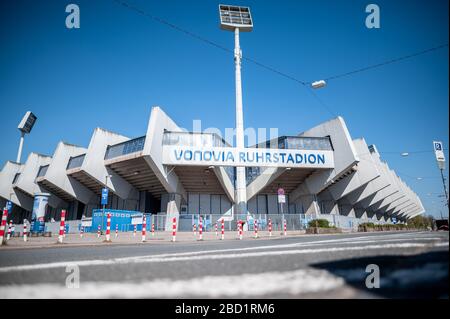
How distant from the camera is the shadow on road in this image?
1.77 meters

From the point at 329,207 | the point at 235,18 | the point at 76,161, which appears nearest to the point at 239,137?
the point at 235,18

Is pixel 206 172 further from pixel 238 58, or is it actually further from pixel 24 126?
pixel 24 126

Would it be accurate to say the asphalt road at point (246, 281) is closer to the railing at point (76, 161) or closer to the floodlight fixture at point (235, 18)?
the railing at point (76, 161)

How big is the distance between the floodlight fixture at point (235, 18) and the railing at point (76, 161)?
25536 millimetres

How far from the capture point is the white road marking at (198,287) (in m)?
1.95

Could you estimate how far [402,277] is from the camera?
2.11 metres

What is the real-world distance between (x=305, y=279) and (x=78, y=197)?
40.3m

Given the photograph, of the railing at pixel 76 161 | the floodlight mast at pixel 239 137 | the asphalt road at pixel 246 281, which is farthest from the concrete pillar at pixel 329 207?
the asphalt road at pixel 246 281

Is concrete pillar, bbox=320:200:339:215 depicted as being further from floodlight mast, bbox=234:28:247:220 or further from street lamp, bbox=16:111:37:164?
street lamp, bbox=16:111:37:164

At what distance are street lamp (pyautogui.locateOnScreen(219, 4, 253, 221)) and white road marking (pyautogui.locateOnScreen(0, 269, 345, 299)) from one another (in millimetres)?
27436

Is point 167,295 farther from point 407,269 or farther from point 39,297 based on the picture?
point 407,269

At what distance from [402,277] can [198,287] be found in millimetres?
1635

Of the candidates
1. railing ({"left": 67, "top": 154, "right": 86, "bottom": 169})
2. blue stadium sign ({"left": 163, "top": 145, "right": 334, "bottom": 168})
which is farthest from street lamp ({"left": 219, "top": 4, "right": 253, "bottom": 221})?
railing ({"left": 67, "top": 154, "right": 86, "bottom": 169})
